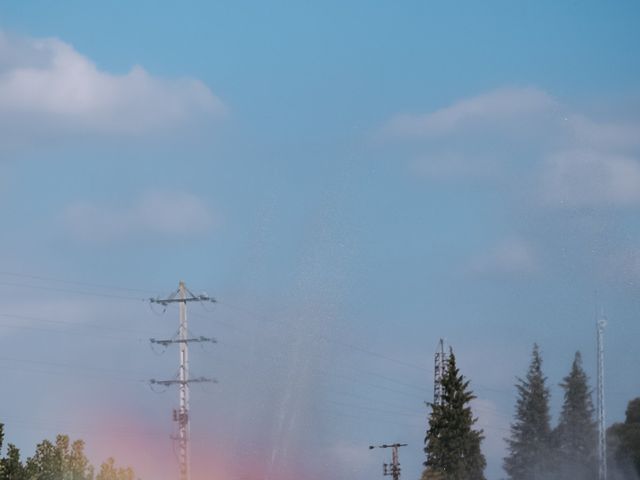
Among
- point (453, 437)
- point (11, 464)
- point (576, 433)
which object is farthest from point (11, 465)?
point (576, 433)

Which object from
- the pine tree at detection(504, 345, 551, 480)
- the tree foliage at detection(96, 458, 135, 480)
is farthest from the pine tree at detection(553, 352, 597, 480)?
the tree foliage at detection(96, 458, 135, 480)

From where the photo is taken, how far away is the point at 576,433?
612ft

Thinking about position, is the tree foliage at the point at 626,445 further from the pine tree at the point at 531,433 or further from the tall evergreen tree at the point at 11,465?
the tall evergreen tree at the point at 11,465

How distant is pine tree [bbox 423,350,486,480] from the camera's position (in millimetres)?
143000

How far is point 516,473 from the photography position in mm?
177875

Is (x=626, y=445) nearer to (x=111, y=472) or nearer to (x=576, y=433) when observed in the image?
(x=576, y=433)

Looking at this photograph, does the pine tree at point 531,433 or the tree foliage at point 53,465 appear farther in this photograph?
the pine tree at point 531,433

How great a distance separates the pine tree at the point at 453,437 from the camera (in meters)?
143

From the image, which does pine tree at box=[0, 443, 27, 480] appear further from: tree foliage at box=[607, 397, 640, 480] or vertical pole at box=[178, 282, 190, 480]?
tree foliage at box=[607, 397, 640, 480]

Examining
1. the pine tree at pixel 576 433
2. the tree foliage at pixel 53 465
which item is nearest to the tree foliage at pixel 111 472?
the tree foliage at pixel 53 465

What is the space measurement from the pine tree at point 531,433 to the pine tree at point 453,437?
34047mm

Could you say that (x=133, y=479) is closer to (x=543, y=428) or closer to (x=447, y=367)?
(x=447, y=367)

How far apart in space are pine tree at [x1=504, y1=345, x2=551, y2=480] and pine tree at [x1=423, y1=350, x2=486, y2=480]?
112ft

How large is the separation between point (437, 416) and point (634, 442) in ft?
173
